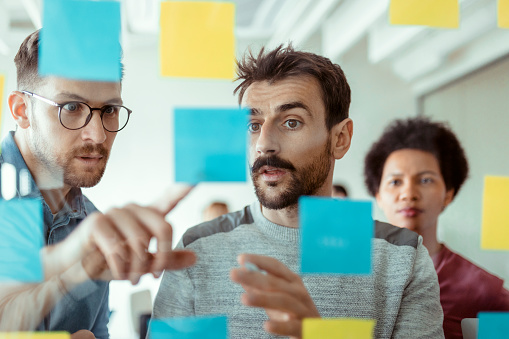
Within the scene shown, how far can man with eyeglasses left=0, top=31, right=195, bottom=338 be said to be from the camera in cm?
46

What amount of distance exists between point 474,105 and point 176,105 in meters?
0.52

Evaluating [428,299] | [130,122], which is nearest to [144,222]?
[130,122]

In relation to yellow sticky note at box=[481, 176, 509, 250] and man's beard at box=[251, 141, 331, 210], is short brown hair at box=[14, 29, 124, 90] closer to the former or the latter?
man's beard at box=[251, 141, 331, 210]

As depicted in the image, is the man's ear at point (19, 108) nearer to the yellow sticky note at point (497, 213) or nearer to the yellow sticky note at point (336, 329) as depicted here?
the yellow sticky note at point (336, 329)

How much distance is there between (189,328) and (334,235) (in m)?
0.20

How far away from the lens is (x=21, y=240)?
1.52 ft

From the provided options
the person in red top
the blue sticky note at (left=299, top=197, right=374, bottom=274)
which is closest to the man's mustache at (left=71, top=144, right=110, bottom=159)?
the blue sticky note at (left=299, top=197, right=374, bottom=274)

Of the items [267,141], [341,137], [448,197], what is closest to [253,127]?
[267,141]

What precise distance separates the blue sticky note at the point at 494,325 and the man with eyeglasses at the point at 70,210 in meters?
0.41

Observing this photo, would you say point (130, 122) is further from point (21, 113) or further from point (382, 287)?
point (382, 287)

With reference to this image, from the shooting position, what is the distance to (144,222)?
469 mm

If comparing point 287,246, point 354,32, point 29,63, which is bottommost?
point 287,246

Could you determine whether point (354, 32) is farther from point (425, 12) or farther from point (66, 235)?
point (66, 235)

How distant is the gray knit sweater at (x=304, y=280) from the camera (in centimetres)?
53
